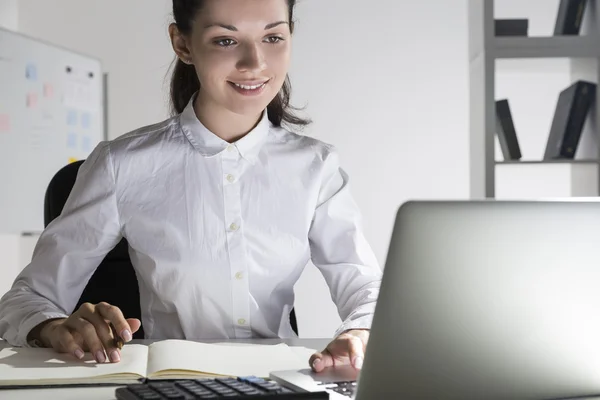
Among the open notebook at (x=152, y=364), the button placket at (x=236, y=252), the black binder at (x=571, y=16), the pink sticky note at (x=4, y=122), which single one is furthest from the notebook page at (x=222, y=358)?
the pink sticky note at (x=4, y=122)

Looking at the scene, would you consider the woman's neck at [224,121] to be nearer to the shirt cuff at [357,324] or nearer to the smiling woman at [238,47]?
the smiling woman at [238,47]

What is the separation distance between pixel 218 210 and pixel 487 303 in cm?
86

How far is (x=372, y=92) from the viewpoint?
445 centimetres

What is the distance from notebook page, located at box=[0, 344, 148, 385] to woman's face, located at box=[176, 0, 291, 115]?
479mm

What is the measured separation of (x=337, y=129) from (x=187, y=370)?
141 inches

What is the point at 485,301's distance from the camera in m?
0.68

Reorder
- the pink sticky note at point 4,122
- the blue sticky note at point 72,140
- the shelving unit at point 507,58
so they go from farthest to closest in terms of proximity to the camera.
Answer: the blue sticky note at point 72,140, the pink sticky note at point 4,122, the shelving unit at point 507,58

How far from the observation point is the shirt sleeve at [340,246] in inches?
56.6

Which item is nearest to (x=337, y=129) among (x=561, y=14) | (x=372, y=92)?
(x=372, y=92)

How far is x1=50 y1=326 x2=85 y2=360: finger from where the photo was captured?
106 cm

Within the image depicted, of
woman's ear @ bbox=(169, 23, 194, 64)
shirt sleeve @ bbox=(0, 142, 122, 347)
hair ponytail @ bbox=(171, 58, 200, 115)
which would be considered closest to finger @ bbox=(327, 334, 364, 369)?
shirt sleeve @ bbox=(0, 142, 122, 347)

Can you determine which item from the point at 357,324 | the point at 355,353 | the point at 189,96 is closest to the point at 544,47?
the point at 189,96

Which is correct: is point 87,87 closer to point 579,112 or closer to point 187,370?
point 579,112

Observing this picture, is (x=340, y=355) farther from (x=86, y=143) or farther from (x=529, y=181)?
(x=529, y=181)
